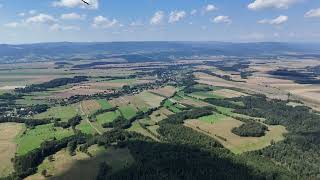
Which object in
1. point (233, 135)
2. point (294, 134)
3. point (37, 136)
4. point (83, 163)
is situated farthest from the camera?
point (37, 136)

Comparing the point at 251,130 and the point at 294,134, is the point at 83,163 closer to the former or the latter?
the point at 251,130

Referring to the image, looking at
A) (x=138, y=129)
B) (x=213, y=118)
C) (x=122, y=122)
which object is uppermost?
(x=122, y=122)

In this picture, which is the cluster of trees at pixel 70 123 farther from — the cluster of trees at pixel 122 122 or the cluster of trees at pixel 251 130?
the cluster of trees at pixel 251 130

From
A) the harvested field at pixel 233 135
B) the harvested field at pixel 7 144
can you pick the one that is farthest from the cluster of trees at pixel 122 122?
the harvested field at pixel 7 144

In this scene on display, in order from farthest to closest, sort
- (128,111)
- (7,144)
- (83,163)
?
(128,111) → (7,144) → (83,163)

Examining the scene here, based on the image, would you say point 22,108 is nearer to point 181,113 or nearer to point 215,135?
point 181,113

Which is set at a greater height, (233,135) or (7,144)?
(233,135)

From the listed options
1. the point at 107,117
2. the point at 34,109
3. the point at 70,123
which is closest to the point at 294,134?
Answer: the point at 107,117
